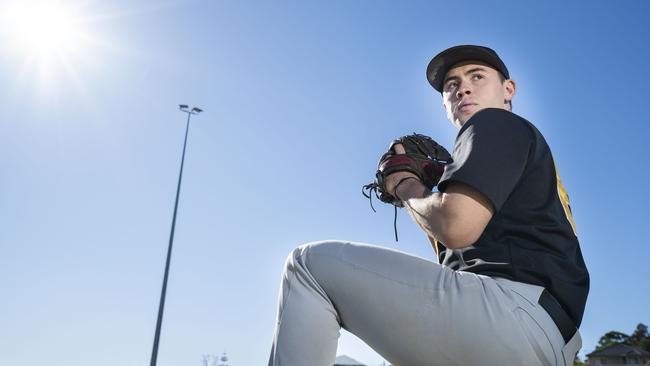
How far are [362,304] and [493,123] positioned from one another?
3.05 ft

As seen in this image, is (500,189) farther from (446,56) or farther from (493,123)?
(446,56)

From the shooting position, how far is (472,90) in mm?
2771

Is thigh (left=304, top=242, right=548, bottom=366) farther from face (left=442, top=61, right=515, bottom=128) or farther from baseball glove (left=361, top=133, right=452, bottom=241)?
face (left=442, top=61, right=515, bottom=128)

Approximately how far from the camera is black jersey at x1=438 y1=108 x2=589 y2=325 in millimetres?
1864

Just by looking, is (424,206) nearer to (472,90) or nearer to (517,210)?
(517,210)

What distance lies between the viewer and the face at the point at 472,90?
2.70 meters

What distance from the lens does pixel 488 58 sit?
9.46 ft

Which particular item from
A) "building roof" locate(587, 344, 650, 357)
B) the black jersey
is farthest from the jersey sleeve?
"building roof" locate(587, 344, 650, 357)

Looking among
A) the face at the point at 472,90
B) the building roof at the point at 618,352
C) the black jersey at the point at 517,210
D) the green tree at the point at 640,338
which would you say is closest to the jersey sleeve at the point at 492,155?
the black jersey at the point at 517,210

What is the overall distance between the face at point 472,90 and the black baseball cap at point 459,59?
0.03 m

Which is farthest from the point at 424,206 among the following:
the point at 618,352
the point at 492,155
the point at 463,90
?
the point at 618,352

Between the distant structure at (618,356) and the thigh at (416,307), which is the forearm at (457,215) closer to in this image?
the thigh at (416,307)

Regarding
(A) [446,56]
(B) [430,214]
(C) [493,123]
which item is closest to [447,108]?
(A) [446,56]

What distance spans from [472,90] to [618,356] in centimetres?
7521
